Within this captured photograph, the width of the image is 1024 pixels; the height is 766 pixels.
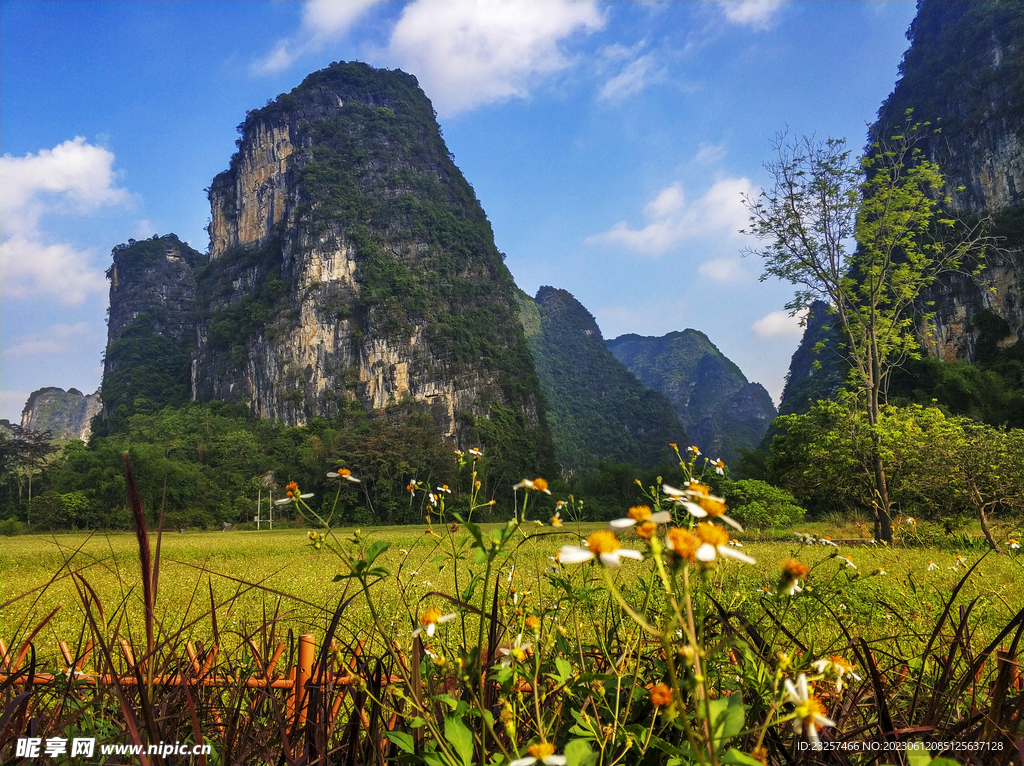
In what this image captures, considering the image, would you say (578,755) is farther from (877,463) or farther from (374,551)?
(877,463)

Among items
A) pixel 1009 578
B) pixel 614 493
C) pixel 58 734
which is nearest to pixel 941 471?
pixel 1009 578

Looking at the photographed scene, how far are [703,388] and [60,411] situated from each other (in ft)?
351

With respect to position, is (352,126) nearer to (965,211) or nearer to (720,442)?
(965,211)

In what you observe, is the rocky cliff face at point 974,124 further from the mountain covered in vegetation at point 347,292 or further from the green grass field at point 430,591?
the mountain covered in vegetation at point 347,292

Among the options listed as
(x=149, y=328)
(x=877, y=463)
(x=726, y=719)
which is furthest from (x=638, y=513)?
(x=149, y=328)

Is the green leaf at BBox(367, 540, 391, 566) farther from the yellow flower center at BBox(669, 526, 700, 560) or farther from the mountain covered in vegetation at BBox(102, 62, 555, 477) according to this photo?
the mountain covered in vegetation at BBox(102, 62, 555, 477)

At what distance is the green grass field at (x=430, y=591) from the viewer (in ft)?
3.18

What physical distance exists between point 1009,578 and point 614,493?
25.4 m

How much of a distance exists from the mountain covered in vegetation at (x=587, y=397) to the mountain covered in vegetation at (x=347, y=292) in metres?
12.8

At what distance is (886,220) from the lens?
903 cm

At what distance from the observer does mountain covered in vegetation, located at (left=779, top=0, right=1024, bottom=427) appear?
22.8 metres

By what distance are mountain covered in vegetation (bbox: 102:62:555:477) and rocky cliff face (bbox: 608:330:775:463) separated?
4523 centimetres

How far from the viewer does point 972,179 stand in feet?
111

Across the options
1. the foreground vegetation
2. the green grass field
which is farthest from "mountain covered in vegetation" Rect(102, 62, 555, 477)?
the foreground vegetation
